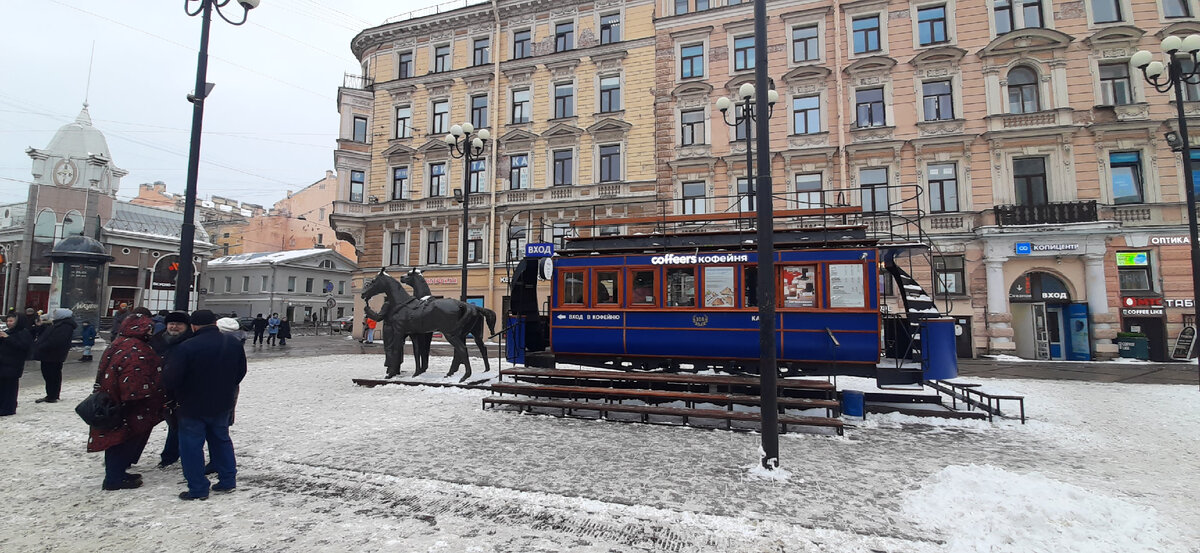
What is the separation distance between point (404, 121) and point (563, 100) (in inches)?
403

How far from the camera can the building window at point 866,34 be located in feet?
76.1

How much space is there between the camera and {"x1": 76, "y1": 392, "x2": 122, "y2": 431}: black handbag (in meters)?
4.68

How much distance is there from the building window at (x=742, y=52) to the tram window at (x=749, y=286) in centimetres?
1854

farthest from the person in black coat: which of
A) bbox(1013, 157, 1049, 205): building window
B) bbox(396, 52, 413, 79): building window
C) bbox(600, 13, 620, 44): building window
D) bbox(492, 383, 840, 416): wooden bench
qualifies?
bbox(1013, 157, 1049, 205): building window

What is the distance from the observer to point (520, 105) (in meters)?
29.0

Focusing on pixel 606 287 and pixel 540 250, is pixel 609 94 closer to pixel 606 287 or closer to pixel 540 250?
pixel 540 250

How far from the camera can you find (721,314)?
9.62 metres

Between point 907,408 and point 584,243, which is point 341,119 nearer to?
point 584,243

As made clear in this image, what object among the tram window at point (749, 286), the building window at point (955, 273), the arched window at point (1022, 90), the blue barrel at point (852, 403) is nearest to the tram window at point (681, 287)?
the tram window at point (749, 286)

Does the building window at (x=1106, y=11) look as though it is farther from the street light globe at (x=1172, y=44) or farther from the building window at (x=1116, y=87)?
the street light globe at (x=1172, y=44)

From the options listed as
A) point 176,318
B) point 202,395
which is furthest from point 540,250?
point 202,395

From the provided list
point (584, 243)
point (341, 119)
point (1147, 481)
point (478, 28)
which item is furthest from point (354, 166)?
point (1147, 481)

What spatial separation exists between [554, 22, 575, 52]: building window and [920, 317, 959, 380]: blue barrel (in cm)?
2502

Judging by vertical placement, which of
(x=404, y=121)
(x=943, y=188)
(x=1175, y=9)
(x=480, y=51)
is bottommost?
(x=943, y=188)
